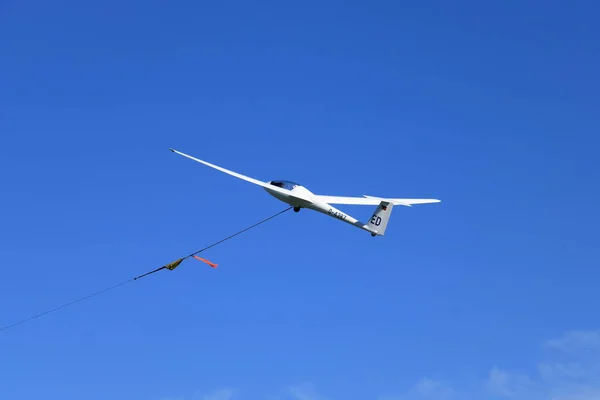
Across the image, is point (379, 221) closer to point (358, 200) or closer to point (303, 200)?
point (358, 200)

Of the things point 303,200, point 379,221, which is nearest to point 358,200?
point 379,221

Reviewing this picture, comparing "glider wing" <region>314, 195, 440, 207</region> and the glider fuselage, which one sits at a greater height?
"glider wing" <region>314, 195, 440, 207</region>

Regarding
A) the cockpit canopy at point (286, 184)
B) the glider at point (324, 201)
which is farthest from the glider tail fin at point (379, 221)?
the cockpit canopy at point (286, 184)

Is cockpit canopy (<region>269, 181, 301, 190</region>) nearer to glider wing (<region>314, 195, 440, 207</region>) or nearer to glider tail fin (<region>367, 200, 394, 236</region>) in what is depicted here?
glider wing (<region>314, 195, 440, 207</region>)

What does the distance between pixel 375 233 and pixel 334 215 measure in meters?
4.42

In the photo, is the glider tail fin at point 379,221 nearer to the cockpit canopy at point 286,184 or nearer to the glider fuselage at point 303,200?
the glider fuselage at point 303,200

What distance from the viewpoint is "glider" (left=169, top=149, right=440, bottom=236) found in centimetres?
8912

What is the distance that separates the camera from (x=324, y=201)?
89.8 m

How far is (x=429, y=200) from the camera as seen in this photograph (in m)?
97.4

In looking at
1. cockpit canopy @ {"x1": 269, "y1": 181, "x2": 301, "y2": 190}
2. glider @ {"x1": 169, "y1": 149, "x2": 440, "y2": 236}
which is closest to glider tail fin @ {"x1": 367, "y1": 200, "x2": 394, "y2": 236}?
glider @ {"x1": 169, "y1": 149, "x2": 440, "y2": 236}

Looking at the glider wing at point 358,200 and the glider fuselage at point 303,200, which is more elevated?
the glider wing at point 358,200

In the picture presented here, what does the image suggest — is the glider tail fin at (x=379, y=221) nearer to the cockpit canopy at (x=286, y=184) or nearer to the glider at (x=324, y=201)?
the glider at (x=324, y=201)

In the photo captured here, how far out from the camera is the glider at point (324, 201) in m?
89.1

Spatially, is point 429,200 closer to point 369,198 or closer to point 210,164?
point 369,198
